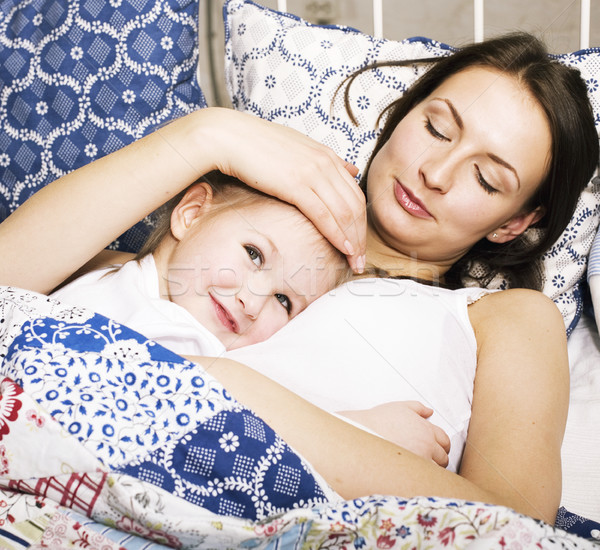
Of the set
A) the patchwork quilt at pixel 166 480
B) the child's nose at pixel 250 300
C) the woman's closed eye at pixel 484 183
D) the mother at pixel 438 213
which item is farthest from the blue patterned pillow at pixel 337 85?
the patchwork quilt at pixel 166 480

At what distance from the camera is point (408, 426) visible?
82 cm

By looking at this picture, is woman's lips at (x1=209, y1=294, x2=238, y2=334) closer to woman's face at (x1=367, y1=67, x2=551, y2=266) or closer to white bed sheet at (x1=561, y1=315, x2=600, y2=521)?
woman's face at (x1=367, y1=67, x2=551, y2=266)

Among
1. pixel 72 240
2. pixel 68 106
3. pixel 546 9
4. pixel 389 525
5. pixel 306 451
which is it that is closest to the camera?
pixel 389 525

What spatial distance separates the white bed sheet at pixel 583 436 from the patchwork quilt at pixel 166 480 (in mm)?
365

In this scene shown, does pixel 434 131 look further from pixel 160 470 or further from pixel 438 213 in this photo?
pixel 160 470

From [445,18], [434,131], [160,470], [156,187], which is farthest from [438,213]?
[445,18]

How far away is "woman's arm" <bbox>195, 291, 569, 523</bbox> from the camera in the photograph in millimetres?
713

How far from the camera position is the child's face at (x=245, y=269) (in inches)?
39.1

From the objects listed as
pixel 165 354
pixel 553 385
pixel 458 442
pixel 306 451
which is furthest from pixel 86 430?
pixel 553 385

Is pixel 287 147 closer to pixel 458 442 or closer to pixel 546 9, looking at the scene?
pixel 458 442

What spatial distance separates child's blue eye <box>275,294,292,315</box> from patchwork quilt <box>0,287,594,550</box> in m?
0.39

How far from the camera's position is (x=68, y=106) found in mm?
1295

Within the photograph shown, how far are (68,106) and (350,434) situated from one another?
986mm

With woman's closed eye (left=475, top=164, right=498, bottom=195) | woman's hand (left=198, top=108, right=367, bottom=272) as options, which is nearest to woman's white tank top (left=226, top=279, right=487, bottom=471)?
woman's hand (left=198, top=108, right=367, bottom=272)
